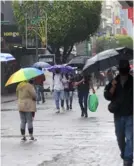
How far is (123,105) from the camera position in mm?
8062

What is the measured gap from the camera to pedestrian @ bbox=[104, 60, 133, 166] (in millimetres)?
8055

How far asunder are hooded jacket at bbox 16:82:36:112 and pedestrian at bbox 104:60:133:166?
4405 millimetres

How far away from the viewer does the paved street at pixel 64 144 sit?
9.64 m

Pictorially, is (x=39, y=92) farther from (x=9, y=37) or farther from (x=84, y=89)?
(x=9, y=37)

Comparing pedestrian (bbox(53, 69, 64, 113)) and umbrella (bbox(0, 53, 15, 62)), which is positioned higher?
umbrella (bbox(0, 53, 15, 62))

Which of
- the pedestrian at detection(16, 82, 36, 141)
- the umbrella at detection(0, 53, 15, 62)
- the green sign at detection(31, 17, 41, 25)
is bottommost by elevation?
the pedestrian at detection(16, 82, 36, 141)

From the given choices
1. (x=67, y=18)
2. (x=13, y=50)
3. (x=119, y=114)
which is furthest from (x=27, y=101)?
(x=67, y=18)

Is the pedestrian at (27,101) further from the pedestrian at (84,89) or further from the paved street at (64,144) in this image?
the pedestrian at (84,89)

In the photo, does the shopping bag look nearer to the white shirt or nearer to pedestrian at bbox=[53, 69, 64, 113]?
pedestrian at bbox=[53, 69, 64, 113]

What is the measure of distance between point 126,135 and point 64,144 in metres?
3.76

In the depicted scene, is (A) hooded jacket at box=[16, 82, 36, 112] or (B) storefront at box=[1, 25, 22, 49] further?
(B) storefront at box=[1, 25, 22, 49]

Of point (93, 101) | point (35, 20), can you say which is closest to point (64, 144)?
point (93, 101)

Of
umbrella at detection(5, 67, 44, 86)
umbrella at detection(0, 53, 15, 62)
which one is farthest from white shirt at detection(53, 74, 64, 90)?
umbrella at detection(5, 67, 44, 86)

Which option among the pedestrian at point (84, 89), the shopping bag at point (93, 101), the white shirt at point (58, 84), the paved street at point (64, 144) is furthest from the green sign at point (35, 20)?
the shopping bag at point (93, 101)
